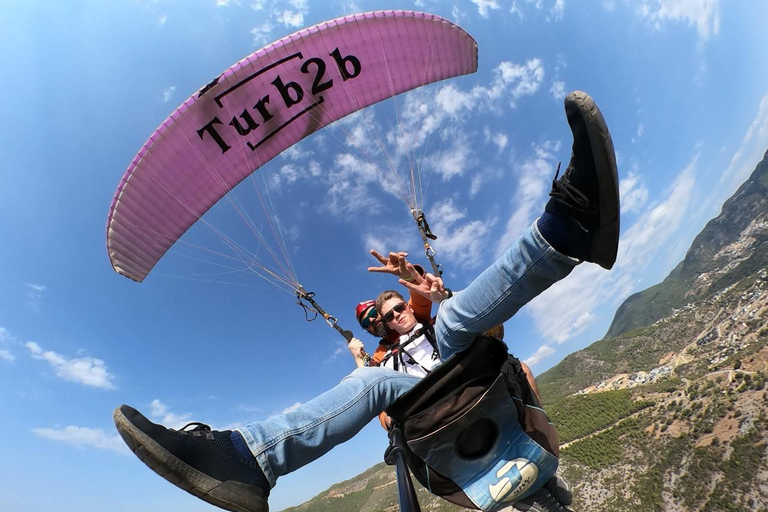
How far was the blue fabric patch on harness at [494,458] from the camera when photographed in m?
2.22

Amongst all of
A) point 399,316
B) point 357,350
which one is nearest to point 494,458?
point 399,316

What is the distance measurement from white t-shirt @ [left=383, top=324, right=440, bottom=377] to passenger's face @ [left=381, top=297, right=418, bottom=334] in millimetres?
80

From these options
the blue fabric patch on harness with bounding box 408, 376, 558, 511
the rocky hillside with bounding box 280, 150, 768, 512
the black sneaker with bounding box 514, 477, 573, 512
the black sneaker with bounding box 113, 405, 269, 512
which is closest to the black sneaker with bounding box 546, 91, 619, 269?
the blue fabric patch on harness with bounding box 408, 376, 558, 511

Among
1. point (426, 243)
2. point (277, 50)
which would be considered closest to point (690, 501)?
point (426, 243)

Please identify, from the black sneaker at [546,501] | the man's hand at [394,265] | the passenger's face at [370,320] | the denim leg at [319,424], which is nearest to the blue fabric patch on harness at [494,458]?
the denim leg at [319,424]

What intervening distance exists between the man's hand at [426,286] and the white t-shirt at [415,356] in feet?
3.39

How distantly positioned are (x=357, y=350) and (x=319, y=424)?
2.84 m

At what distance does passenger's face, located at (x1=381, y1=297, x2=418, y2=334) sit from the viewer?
356 centimetres

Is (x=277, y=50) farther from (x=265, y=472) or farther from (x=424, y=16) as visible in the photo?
(x=265, y=472)

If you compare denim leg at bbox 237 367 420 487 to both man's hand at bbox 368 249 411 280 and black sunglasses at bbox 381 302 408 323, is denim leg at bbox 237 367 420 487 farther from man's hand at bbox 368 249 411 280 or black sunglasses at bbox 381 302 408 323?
black sunglasses at bbox 381 302 408 323

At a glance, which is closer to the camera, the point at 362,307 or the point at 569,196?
the point at 569,196

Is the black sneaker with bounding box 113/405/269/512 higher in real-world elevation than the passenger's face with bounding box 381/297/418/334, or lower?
lower

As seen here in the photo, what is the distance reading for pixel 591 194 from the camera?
1563mm

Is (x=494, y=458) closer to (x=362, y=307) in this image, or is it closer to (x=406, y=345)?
(x=406, y=345)
